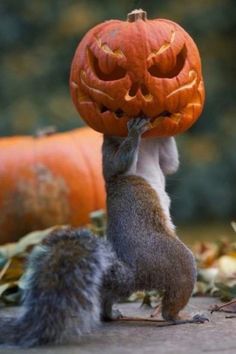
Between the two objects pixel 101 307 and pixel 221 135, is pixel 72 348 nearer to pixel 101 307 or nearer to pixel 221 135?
pixel 101 307

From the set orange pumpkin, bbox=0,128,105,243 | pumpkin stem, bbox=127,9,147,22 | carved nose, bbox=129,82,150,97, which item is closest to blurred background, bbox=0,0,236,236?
orange pumpkin, bbox=0,128,105,243

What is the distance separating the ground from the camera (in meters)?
3.39

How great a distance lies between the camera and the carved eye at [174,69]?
4.01 meters

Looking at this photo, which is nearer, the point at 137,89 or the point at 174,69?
the point at 137,89

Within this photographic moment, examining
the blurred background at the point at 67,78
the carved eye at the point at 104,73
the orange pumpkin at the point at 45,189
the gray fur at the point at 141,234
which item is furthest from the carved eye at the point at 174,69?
the blurred background at the point at 67,78

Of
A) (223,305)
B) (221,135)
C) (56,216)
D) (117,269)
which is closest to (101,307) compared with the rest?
(117,269)

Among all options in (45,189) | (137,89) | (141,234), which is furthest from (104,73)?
(45,189)

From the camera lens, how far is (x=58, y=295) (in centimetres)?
340

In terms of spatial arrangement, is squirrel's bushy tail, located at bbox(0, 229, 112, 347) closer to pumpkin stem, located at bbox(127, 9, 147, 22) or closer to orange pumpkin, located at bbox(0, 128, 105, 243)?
pumpkin stem, located at bbox(127, 9, 147, 22)

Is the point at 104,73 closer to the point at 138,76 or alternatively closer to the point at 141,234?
the point at 138,76

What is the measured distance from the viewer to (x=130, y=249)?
3.72m

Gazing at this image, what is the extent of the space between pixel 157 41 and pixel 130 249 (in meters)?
0.83

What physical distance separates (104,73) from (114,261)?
2.58 feet

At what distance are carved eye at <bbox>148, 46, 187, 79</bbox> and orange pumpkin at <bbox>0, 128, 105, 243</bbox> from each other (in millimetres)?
2516
